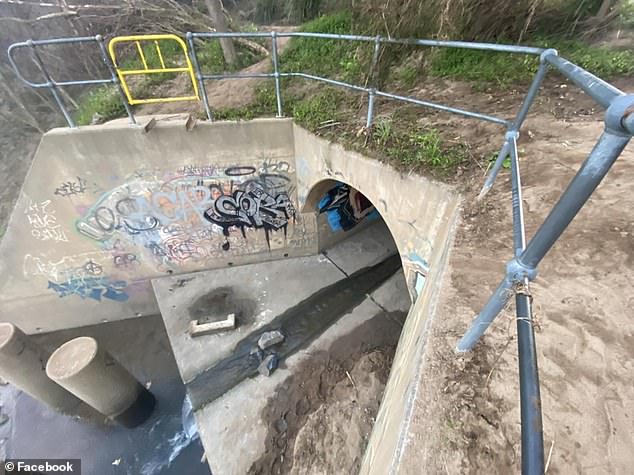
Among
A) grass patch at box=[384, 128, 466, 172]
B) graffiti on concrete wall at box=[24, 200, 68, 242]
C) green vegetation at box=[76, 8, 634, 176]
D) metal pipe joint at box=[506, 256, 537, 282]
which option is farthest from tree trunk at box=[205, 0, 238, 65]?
metal pipe joint at box=[506, 256, 537, 282]

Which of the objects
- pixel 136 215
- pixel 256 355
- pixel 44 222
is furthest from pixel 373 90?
pixel 44 222

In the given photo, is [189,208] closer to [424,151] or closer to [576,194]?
[424,151]

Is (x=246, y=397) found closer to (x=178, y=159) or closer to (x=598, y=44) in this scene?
(x=178, y=159)

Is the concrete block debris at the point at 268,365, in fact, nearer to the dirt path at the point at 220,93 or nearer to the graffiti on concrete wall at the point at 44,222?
the graffiti on concrete wall at the point at 44,222

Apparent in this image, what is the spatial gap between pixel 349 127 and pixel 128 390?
616 centimetres

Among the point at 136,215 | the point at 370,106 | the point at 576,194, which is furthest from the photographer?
the point at 136,215

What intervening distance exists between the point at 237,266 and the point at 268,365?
2568 millimetres

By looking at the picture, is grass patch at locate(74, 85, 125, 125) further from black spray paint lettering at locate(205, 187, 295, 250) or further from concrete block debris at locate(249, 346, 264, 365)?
concrete block debris at locate(249, 346, 264, 365)

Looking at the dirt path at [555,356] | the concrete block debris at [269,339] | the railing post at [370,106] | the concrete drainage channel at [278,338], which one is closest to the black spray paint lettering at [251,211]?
the concrete drainage channel at [278,338]

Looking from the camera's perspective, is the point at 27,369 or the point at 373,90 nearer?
the point at 373,90

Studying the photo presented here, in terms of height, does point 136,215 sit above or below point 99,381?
above

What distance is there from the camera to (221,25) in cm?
745

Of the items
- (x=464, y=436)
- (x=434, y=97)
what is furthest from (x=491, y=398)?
(x=434, y=97)

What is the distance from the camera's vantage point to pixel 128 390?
6.13 m
